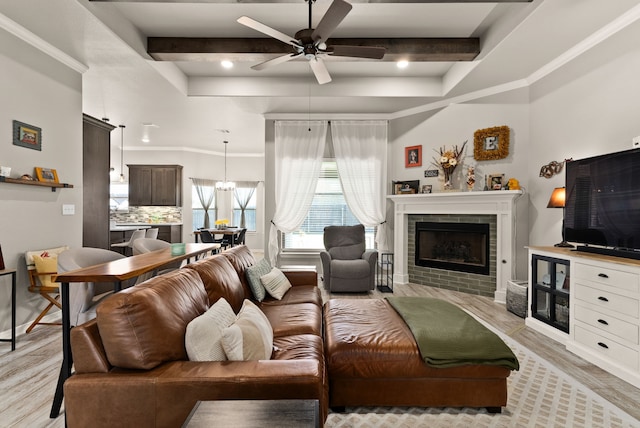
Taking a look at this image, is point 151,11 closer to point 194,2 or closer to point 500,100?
point 194,2

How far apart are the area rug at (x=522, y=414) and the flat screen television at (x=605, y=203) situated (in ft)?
3.81

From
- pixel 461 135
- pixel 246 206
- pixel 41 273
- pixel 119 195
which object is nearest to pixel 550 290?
pixel 461 135

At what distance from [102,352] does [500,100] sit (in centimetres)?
506

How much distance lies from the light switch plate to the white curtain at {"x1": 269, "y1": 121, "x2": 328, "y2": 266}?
273cm

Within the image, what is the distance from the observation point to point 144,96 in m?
4.80

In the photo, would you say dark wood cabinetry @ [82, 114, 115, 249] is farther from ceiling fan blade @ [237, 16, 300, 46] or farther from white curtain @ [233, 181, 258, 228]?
white curtain @ [233, 181, 258, 228]

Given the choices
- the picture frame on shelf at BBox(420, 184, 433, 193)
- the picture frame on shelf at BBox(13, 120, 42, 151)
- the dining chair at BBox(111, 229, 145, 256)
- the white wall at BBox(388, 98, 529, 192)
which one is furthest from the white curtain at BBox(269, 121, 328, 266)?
the picture frame on shelf at BBox(13, 120, 42, 151)

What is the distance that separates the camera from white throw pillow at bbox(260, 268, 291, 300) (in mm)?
2912

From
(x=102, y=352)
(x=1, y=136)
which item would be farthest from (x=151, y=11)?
(x=102, y=352)

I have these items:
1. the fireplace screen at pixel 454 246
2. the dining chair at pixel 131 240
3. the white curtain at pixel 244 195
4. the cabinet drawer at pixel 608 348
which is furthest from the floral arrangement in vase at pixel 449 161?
the white curtain at pixel 244 195

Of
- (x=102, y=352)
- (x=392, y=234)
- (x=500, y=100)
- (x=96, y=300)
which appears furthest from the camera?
(x=392, y=234)

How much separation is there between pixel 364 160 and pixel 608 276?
369cm

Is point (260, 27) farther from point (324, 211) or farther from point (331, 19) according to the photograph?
point (324, 211)

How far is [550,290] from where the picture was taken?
314 centimetres
